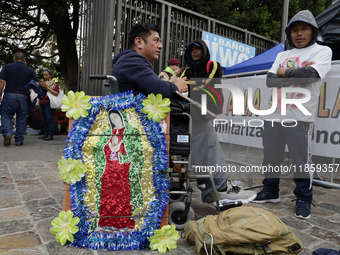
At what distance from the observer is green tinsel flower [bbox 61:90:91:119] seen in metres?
2.08

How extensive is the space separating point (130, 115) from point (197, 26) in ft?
19.1

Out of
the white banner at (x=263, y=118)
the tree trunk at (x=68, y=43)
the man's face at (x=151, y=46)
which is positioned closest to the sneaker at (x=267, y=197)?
the white banner at (x=263, y=118)

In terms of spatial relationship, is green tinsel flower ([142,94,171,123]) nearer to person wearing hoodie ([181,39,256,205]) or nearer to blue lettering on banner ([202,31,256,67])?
person wearing hoodie ([181,39,256,205])

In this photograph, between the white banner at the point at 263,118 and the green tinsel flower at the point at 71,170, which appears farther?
the white banner at the point at 263,118

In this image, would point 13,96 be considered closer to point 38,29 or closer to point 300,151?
point 300,151

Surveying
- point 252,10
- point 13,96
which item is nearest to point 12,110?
point 13,96

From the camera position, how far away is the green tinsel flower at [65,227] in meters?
2.01

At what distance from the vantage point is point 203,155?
2.83 m

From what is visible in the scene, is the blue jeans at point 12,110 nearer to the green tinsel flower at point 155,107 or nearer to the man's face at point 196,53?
the man's face at point 196,53

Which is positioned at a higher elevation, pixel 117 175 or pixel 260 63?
pixel 260 63

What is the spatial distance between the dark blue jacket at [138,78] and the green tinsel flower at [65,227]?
3.62ft

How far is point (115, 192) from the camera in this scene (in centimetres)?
209

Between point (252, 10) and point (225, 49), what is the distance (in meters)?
6.14

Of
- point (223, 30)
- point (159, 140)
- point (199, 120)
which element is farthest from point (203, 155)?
point (223, 30)
